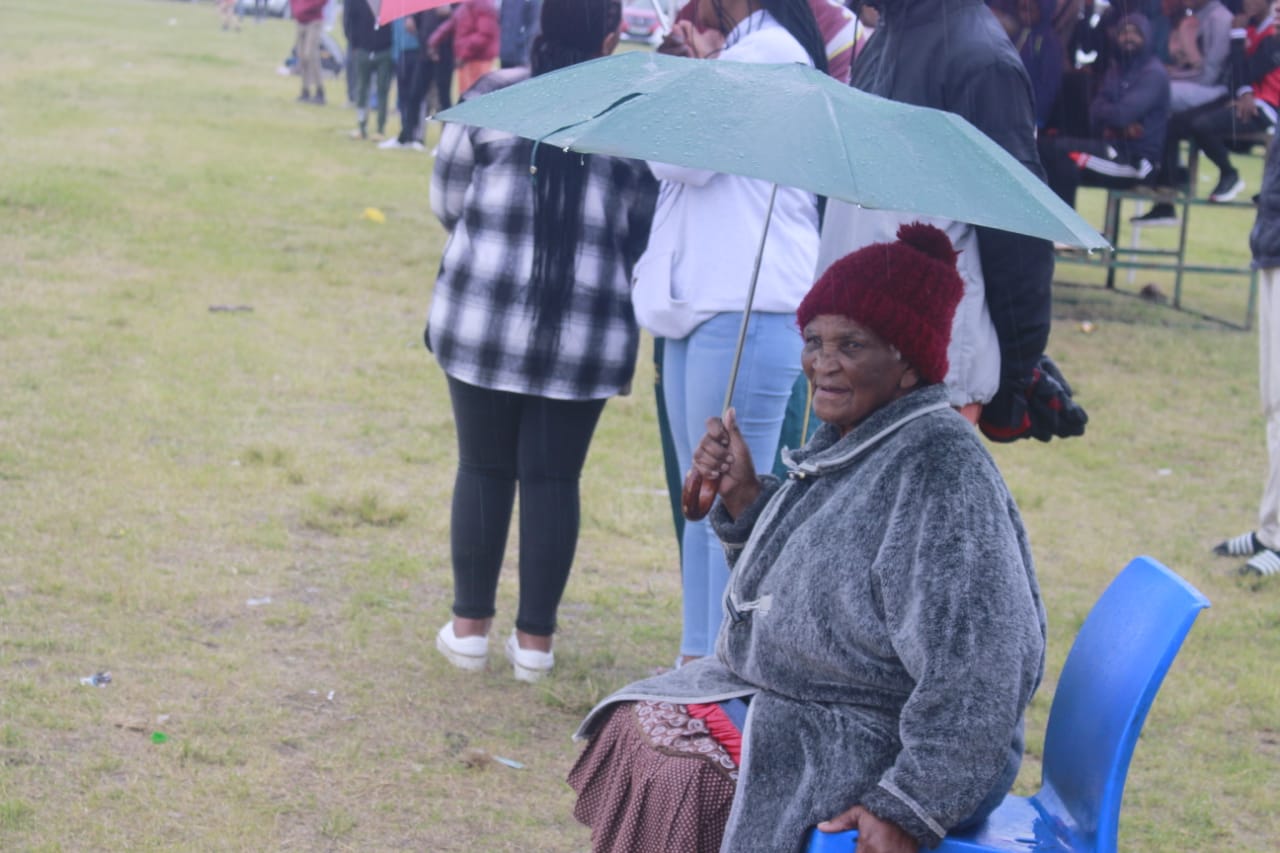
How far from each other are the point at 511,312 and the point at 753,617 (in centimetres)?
161

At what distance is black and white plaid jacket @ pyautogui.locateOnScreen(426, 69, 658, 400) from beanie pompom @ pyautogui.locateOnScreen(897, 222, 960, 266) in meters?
1.45

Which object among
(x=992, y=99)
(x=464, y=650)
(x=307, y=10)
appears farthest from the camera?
(x=307, y=10)

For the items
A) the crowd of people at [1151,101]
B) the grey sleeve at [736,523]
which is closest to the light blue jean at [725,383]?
the grey sleeve at [736,523]

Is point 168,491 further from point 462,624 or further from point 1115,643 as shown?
point 1115,643

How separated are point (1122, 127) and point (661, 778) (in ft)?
27.0

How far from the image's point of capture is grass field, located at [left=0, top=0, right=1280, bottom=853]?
3818 mm

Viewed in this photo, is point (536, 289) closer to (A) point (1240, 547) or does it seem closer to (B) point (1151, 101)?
(A) point (1240, 547)

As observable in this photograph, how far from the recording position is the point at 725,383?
3869mm

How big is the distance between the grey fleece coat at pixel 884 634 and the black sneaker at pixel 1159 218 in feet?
29.5

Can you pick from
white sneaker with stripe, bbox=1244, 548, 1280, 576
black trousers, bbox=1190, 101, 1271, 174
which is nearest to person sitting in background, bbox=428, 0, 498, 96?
black trousers, bbox=1190, 101, 1271, 174

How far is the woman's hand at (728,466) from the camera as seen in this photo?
2.97m

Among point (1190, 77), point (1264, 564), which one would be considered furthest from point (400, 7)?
point (1190, 77)

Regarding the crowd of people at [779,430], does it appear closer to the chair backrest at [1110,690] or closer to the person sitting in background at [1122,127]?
the chair backrest at [1110,690]

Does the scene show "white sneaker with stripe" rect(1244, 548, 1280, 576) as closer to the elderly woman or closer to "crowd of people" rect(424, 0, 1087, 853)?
"crowd of people" rect(424, 0, 1087, 853)
